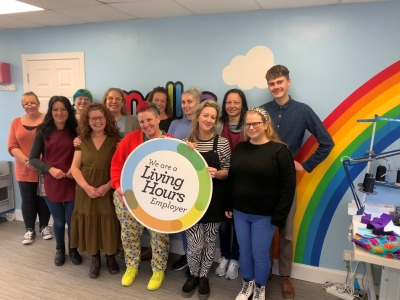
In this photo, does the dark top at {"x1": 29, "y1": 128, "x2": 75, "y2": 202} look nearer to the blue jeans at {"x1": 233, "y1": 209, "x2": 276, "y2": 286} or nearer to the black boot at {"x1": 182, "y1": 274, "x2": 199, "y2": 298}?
the black boot at {"x1": 182, "y1": 274, "x2": 199, "y2": 298}

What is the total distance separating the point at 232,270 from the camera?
2654 mm

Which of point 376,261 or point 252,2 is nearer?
point 376,261

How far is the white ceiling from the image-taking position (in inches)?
94.1

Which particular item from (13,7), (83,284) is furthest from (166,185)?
(13,7)

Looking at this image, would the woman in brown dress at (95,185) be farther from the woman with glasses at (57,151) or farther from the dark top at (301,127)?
the dark top at (301,127)

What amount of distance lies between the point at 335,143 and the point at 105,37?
2431mm

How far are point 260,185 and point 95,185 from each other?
4.28 ft

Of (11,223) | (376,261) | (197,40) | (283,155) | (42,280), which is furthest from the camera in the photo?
(11,223)

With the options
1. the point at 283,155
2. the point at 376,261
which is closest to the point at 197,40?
the point at 283,155

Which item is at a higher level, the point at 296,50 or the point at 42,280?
the point at 296,50

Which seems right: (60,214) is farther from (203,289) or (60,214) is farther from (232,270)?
(232,270)

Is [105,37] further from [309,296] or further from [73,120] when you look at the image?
[309,296]

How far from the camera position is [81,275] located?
2.67m

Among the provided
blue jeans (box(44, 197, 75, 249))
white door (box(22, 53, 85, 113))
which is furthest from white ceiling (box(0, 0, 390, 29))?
blue jeans (box(44, 197, 75, 249))
